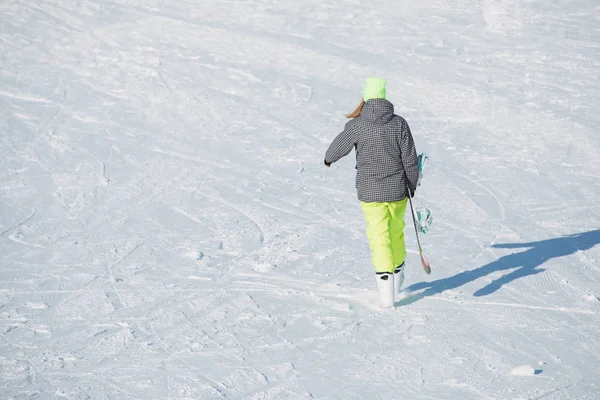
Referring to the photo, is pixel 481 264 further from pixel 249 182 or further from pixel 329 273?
pixel 249 182

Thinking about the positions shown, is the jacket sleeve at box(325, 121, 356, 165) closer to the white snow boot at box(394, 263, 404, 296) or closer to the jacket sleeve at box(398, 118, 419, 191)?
the jacket sleeve at box(398, 118, 419, 191)

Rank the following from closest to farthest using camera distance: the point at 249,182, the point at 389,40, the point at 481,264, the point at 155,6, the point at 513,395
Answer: the point at 513,395, the point at 481,264, the point at 249,182, the point at 389,40, the point at 155,6

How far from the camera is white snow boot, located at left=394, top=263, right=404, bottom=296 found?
6266 millimetres

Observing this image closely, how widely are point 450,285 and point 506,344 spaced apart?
1.18 metres

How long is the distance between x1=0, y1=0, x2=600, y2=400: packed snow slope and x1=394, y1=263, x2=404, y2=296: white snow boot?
16 centimetres

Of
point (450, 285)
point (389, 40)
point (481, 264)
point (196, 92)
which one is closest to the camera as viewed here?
point (450, 285)

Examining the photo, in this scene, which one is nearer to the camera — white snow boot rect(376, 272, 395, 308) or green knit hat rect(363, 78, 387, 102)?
green knit hat rect(363, 78, 387, 102)

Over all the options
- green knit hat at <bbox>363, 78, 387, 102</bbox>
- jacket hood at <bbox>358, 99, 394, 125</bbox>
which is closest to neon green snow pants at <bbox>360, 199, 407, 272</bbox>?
A: jacket hood at <bbox>358, 99, 394, 125</bbox>

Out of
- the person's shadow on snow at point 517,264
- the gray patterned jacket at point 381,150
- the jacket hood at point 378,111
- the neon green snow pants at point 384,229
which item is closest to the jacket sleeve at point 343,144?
the gray patterned jacket at point 381,150

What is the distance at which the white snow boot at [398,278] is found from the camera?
20.6 ft

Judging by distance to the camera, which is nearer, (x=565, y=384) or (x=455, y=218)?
(x=565, y=384)

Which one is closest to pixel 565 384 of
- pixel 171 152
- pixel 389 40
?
pixel 171 152

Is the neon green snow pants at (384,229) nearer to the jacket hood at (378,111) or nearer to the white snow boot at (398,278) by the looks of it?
the white snow boot at (398,278)

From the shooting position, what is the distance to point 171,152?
10.2 metres
